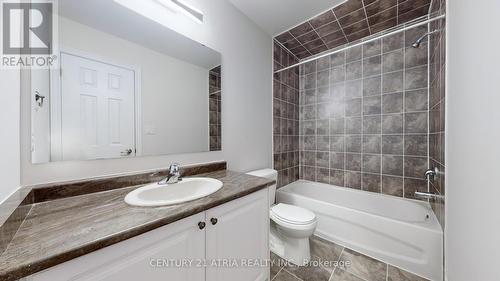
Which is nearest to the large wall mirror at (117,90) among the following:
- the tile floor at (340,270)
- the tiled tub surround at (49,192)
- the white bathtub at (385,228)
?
the tiled tub surround at (49,192)

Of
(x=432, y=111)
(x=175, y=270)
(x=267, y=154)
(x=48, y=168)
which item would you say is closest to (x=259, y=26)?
(x=267, y=154)

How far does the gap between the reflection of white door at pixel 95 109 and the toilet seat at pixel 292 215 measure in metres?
1.26

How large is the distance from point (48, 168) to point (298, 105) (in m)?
2.63

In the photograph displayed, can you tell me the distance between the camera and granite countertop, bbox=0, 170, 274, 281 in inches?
17.0

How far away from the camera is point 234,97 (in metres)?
1.70

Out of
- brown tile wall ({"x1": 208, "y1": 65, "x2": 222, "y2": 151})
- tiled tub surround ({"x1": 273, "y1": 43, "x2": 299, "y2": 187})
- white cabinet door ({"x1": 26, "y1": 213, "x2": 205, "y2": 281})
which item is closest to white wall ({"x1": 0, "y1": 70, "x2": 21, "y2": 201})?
white cabinet door ({"x1": 26, "y1": 213, "x2": 205, "y2": 281})

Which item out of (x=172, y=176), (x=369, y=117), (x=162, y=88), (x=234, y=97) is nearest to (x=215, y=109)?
(x=234, y=97)

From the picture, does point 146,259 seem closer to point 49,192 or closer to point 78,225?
point 78,225

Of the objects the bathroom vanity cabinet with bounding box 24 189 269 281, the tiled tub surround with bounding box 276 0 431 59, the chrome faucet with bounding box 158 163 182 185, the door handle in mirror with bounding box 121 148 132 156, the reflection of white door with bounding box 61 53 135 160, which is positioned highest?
the tiled tub surround with bounding box 276 0 431 59

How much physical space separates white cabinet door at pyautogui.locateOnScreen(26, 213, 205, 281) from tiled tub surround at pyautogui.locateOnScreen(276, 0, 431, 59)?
2153mm

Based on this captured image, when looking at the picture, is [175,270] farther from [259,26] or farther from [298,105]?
[298,105]

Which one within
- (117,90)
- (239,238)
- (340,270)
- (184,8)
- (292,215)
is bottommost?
(340,270)
